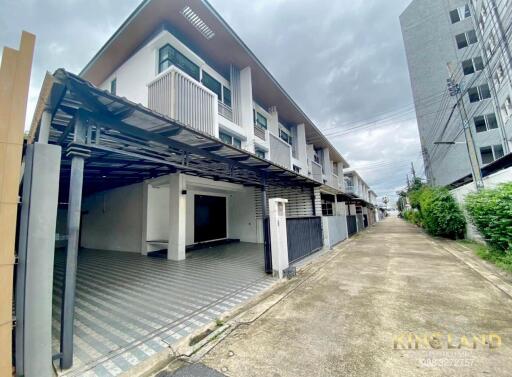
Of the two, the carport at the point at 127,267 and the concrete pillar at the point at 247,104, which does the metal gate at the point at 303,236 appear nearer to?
the carport at the point at 127,267

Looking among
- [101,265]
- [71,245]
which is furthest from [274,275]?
[101,265]

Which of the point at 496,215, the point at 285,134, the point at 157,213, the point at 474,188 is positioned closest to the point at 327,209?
the point at 285,134

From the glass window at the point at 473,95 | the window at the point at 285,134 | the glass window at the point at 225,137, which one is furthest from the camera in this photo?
the glass window at the point at 473,95

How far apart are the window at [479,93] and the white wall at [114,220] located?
25.3 m

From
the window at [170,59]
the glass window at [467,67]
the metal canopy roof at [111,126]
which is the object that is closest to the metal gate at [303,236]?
the metal canopy roof at [111,126]

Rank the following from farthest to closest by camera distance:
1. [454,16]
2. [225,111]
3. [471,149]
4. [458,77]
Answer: [454,16], [458,77], [225,111], [471,149]

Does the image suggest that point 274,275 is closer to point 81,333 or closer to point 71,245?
point 81,333

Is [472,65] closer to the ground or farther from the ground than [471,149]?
farther from the ground

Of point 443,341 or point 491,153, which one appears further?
point 491,153

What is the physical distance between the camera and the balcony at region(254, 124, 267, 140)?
12.1m

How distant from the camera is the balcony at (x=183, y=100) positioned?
6801 millimetres

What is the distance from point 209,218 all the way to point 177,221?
397cm

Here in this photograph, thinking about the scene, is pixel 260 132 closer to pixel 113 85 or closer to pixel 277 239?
pixel 113 85

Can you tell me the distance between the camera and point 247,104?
10.8 meters
